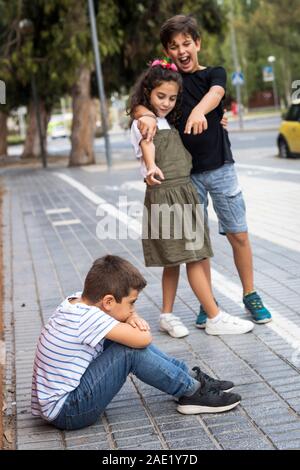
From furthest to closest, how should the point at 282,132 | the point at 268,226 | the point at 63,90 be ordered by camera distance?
1. the point at 63,90
2. the point at 282,132
3. the point at 268,226

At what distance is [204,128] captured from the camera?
516 centimetres

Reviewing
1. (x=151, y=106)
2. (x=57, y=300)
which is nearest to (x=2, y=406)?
(x=151, y=106)

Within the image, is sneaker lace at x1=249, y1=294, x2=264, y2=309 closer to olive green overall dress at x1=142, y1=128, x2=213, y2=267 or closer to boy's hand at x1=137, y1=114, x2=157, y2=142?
olive green overall dress at x1=142, y1=128, x2=213, y2=267

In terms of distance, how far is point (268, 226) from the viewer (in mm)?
10016

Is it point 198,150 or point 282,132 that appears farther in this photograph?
point 282,132

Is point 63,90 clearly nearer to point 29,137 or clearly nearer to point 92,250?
point 29,137

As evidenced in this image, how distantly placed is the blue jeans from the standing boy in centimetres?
156

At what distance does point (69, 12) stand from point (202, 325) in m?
20.1

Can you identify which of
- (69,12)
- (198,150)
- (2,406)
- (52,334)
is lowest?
(2,406)

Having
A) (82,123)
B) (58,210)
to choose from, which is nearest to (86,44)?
(82,123)

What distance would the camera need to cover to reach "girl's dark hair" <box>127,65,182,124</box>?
508 centimetres

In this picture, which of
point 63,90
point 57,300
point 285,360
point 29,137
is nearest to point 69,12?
point 63,90
